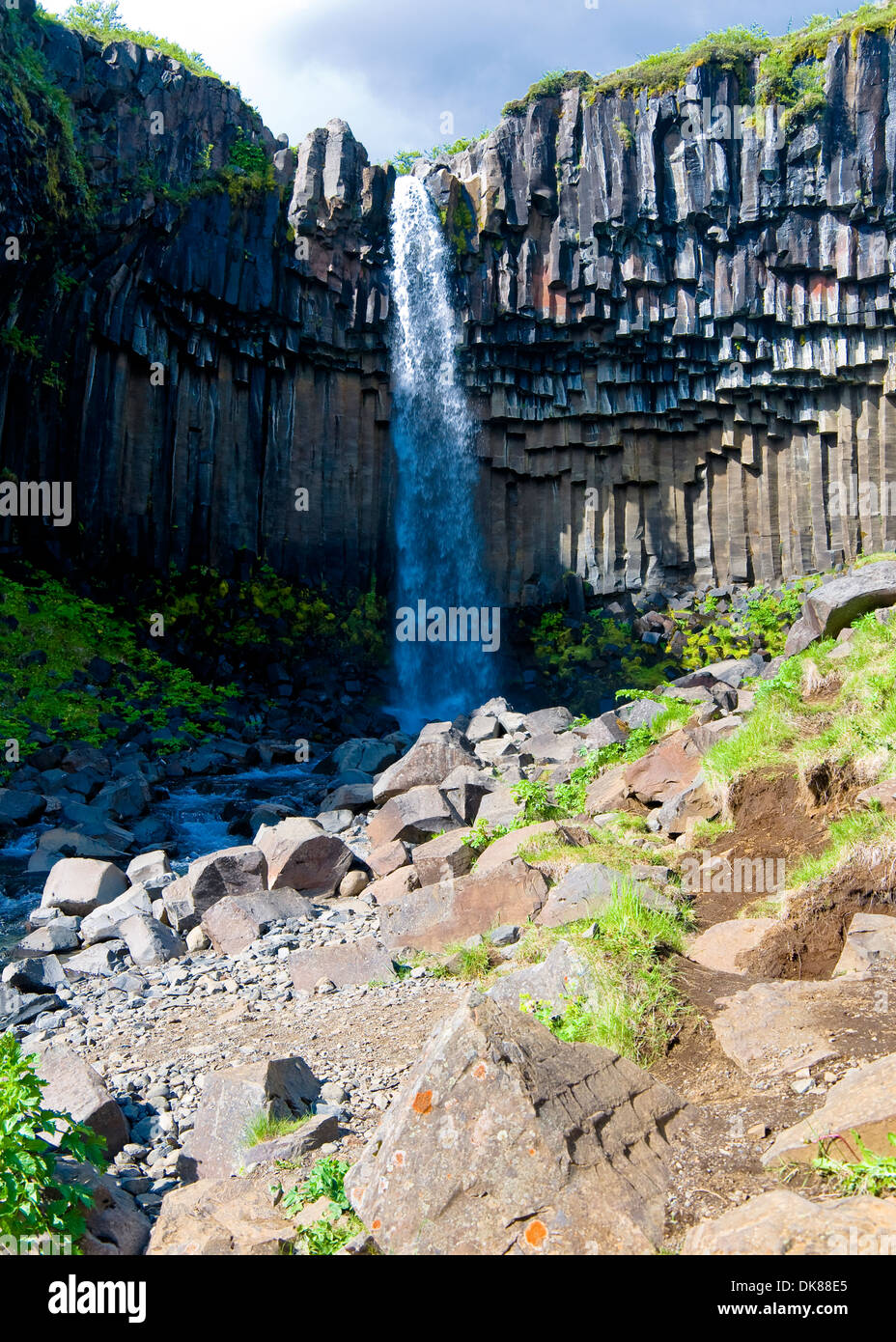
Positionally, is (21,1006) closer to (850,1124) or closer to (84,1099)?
(84,1099)

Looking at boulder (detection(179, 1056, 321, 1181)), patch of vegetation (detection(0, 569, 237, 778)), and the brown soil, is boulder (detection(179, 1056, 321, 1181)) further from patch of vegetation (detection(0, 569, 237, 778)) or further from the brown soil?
patch of vegetation (detection(0, 569, 237, 778))

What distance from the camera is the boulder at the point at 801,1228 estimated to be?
2760 millimetres

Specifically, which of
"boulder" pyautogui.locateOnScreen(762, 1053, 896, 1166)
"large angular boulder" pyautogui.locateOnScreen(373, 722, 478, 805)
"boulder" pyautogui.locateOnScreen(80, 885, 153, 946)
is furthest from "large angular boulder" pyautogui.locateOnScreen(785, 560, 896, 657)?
"boulder" pyautogui.locateOnScreen(762, 1053, 896, 1166)

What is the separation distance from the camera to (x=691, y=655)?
26328 mm

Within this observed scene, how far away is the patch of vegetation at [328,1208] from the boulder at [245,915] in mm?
4378

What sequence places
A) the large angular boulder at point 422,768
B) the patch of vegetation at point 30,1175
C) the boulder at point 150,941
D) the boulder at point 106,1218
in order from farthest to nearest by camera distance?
the large angular boulder at point 422,768 < the boulder at point 150,941 < the boulder at point 106,1218 < the patch of vegetation at point 30,1175

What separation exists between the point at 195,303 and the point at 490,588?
1126 centimetres

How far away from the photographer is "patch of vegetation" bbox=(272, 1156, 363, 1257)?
11.6ft

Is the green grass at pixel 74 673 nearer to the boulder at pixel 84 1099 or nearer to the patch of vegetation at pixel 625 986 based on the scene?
the boulder at pixel 84 1099

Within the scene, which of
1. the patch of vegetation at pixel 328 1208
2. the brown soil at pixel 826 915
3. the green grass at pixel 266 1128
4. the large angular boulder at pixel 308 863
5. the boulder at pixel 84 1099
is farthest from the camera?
the large angular boulder at pixel 308 863

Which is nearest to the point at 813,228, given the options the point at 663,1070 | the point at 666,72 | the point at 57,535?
the point at 666,72

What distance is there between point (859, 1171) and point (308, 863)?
7540 mm

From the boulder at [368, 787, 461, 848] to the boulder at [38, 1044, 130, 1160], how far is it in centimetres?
609

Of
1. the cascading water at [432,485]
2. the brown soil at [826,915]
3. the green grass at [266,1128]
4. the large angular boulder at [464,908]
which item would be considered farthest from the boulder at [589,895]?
the cascading water at [432,485]
